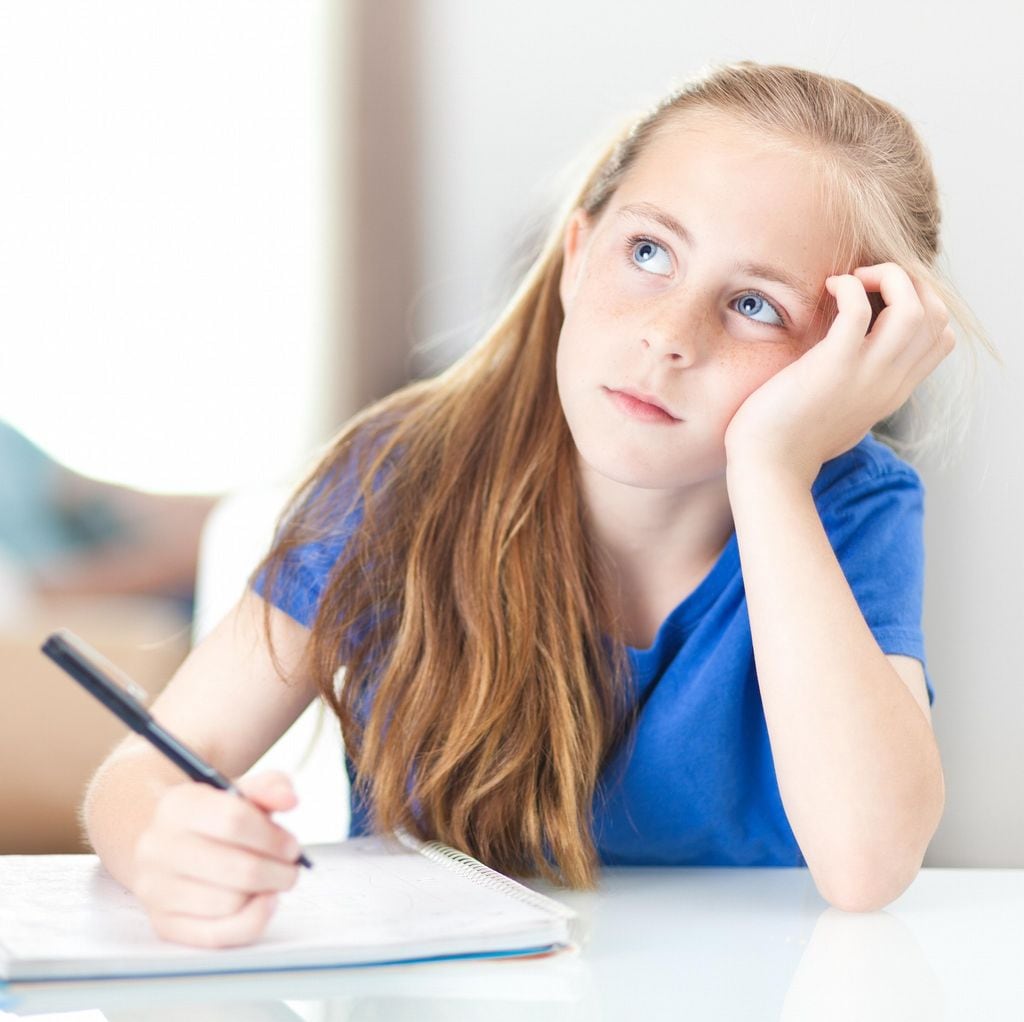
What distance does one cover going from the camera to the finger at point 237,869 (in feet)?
1.77

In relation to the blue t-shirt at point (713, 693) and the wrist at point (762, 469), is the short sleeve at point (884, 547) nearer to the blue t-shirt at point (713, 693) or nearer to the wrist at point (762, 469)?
the blue t-shirt at point (713, 693)

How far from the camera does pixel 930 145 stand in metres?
1.18

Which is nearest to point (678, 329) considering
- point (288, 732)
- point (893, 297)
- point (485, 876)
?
point (893, 297)

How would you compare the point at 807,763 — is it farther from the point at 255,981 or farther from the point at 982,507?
the point at 982,507

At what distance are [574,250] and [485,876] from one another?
509mm

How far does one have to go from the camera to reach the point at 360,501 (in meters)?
0.99

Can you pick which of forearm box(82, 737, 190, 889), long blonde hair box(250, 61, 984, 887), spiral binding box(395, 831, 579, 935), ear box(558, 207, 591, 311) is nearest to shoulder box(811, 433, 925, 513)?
long blonde hair box(250, 61, 984, 887)

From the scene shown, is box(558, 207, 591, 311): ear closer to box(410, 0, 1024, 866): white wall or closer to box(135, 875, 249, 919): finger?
box(410, 0, 1024, 866): white wall

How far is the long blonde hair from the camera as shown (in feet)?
2.83

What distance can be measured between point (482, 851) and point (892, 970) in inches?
11.6

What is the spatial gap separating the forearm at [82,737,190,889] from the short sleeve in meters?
0.49

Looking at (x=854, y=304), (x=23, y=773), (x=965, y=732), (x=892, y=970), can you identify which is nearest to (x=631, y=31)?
(x=854, y=304)

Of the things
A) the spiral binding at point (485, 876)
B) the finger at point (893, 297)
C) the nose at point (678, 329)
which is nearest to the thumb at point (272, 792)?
the spiral binding at point (485, 876)

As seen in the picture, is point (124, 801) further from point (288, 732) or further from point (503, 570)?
point (288, 732)
